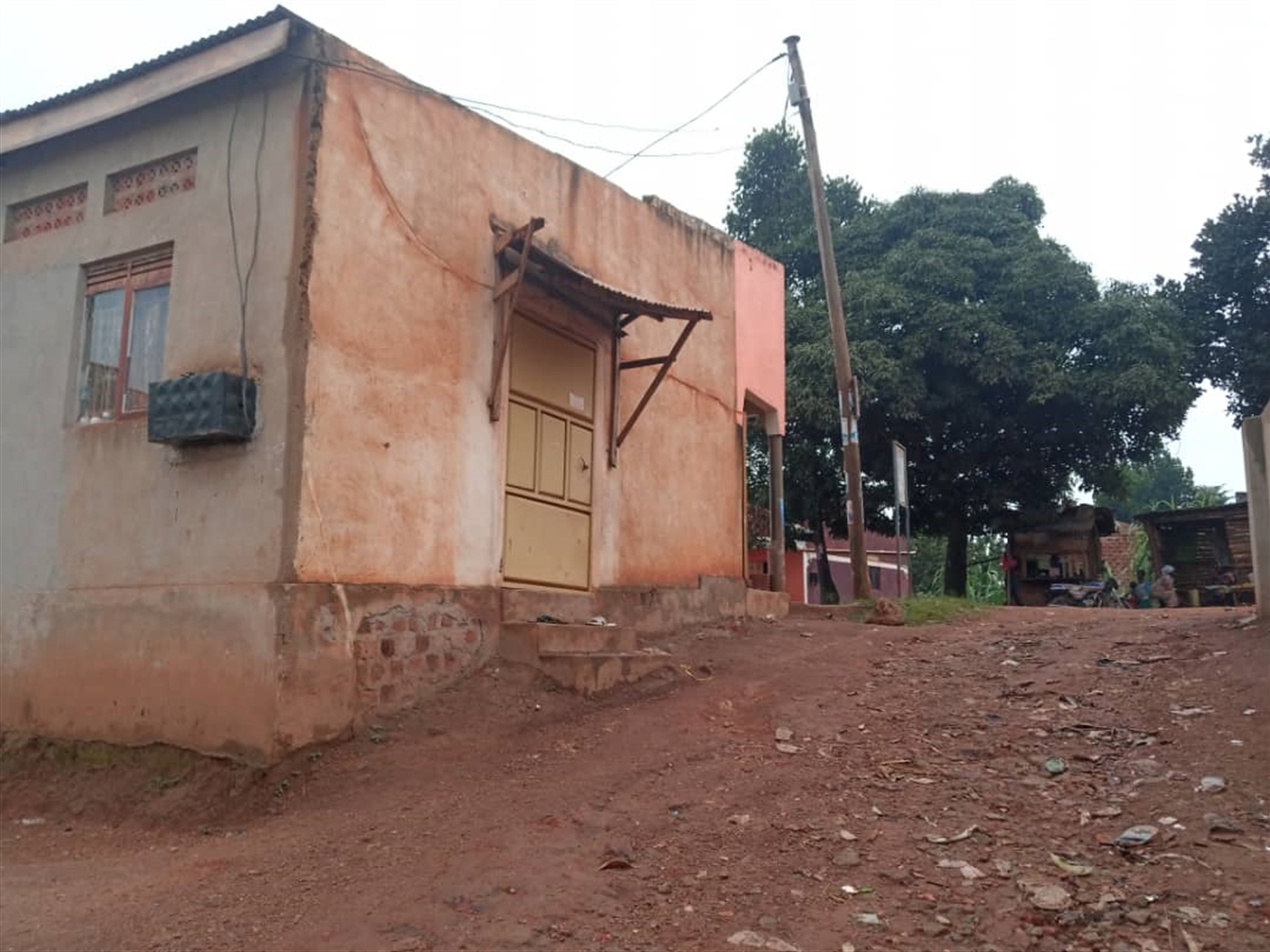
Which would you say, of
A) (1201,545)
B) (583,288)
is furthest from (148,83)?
(1201,545)

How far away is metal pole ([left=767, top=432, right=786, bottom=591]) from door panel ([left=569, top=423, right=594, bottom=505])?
12.7ft

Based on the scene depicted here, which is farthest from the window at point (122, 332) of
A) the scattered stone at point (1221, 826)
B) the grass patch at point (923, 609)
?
the grass patch at point (923, 609)

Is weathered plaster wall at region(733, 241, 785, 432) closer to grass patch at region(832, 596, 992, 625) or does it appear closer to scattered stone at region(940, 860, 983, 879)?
grass patch at region(832, 596, 992, 625)

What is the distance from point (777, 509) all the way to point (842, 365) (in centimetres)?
213

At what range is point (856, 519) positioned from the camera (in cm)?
1293

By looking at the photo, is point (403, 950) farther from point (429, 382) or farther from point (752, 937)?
point (429, 382)

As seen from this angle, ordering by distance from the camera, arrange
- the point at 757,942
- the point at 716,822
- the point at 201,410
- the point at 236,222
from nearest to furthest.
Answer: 1. the point at 757,942
2. the point at 716,822
3. the point at 201,410
4. the point at 236,222

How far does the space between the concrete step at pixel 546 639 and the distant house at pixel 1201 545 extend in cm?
1432

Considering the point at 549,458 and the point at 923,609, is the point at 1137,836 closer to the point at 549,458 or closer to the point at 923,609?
the point at 549,458

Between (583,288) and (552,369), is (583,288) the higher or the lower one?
the higher one

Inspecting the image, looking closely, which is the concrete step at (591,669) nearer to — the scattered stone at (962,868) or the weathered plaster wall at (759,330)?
the scattered stone at (962,868)

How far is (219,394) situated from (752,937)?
14.5 ft

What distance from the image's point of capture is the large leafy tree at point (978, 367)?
1867 centimetres

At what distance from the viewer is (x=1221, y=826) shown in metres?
4.58
